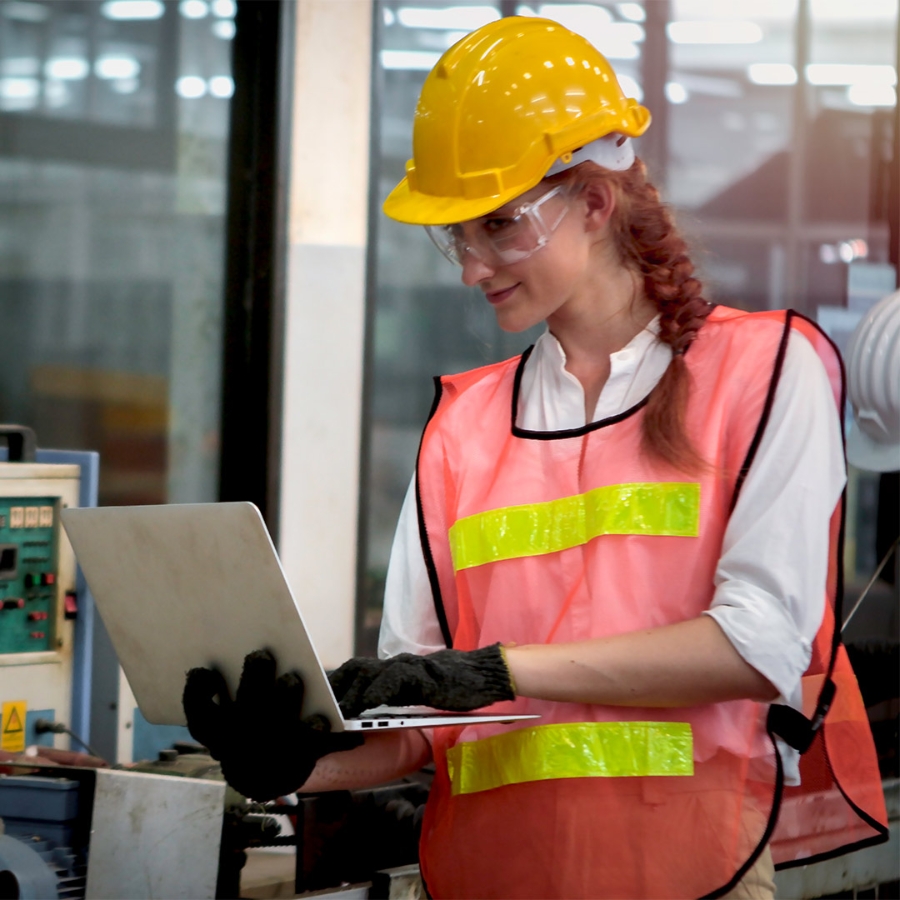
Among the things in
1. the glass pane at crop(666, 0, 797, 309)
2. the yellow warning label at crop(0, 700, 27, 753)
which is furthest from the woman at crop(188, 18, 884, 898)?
the glass pane at crop(666, 0, 797, 309)

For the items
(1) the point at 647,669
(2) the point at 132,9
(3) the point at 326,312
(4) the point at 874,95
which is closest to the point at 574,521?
(1) the point at 647,669

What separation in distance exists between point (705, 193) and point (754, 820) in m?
2.65

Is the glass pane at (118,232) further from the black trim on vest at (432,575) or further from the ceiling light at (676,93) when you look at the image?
the black trim on vest at (432,575)

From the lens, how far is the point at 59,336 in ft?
9.68

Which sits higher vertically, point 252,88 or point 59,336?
point 252,88

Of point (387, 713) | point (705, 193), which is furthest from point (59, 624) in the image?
point (705, 193)

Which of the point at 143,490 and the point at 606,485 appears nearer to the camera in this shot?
the point at 606,485

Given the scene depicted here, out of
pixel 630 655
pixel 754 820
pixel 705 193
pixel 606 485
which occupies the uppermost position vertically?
pixel 705 193

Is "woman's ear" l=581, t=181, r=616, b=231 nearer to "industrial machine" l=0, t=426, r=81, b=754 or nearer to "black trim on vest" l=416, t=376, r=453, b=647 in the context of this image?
"black trim on vest" l=416, t=376, r=453, b=647

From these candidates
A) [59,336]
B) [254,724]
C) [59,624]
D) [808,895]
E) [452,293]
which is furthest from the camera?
[452,293]

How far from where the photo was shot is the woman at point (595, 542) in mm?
1115

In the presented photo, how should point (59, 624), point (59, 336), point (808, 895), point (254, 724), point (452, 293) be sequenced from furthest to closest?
point (452, 293), point (59, 336), point (59, 624), point (808, 895), point (254, 724)

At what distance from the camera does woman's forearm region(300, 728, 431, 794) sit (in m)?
1.30

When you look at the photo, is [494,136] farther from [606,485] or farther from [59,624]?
[59,624]
